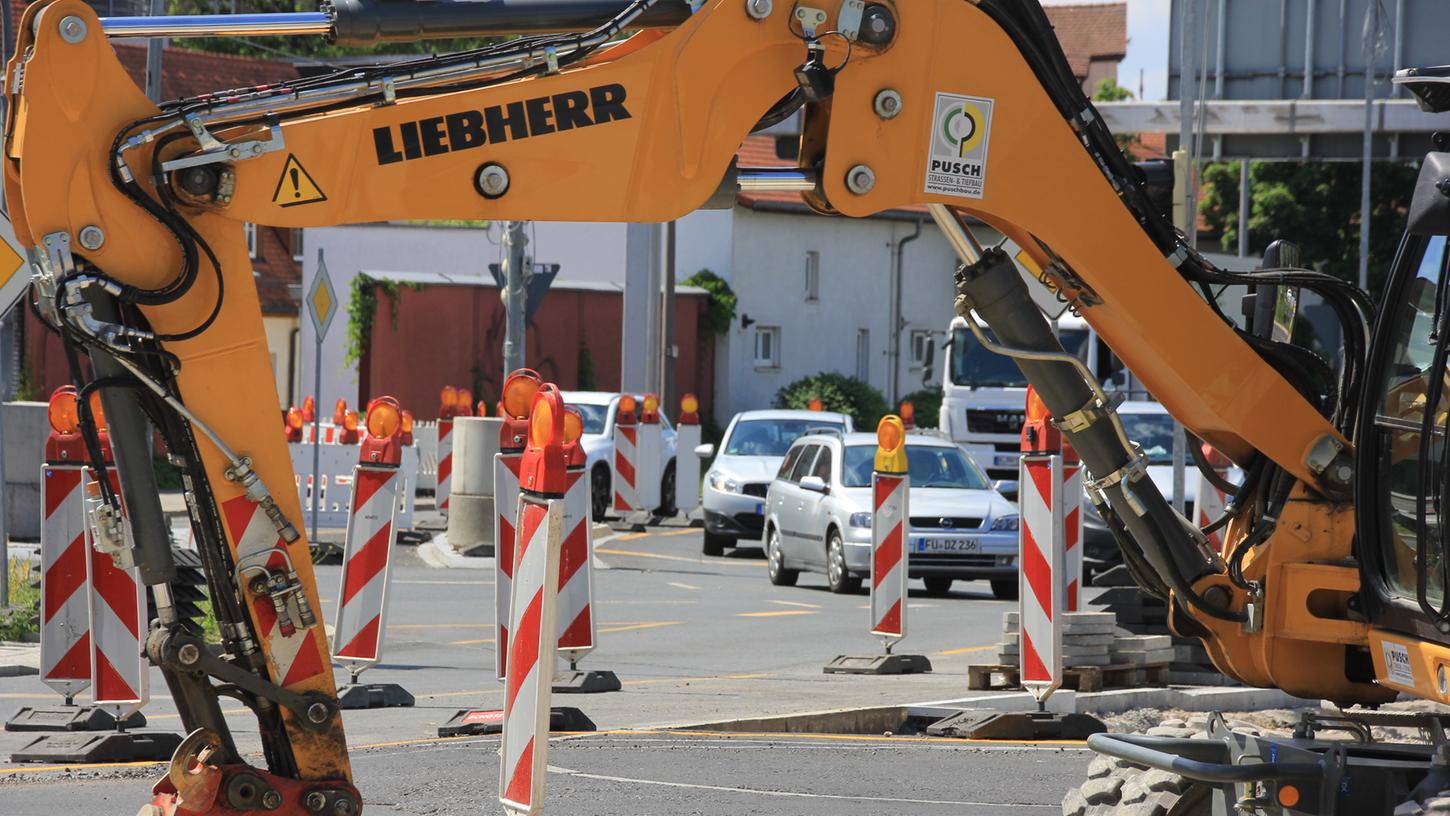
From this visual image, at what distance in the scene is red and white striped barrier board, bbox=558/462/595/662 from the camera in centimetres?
1234

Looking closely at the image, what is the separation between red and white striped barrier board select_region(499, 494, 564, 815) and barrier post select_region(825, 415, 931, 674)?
7.76m

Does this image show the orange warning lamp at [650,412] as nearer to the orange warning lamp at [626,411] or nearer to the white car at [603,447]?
the white car at [603,447]

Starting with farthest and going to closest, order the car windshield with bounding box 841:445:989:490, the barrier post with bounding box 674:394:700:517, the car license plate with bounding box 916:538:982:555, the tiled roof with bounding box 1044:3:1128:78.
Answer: the tiled roof with bounding box 1044:3:1128:78 → the barrier post with bounding box 674:394:700:517 → the car windshield with bounding box 841:445:989:490 → the car license plate with bounding box 916:538:982:555

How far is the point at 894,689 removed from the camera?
13820 millimetres

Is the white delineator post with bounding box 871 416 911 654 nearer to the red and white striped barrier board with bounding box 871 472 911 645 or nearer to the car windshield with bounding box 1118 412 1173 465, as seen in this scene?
the red and white striped barrier board with bounding box 871 472 911 645

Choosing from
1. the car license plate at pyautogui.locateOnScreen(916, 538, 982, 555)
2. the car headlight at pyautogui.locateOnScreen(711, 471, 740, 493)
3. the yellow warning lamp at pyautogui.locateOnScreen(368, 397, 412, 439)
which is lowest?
the car license plate at pyautogui.locateOnScreen(916, 538, 982, 555)

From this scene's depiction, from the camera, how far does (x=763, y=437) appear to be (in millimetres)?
28375

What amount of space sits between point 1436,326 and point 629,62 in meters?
2.65

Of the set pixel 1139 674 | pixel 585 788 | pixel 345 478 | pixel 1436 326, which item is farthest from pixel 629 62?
pixel 345 478

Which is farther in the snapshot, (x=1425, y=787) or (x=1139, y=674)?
(x=1139, y=674)

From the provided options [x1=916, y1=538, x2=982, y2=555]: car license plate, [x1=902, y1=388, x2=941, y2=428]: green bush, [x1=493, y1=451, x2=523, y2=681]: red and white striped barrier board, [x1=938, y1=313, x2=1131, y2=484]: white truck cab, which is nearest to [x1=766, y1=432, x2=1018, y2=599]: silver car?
[x1=916, y1=538, x2=982, y2=555]: car license plate

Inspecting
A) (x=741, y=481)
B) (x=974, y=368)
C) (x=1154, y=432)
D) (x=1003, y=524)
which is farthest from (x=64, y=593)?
(x=974, y=368)

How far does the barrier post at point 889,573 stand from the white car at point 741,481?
35.9ft

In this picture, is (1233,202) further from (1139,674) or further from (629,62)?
(629,62)
